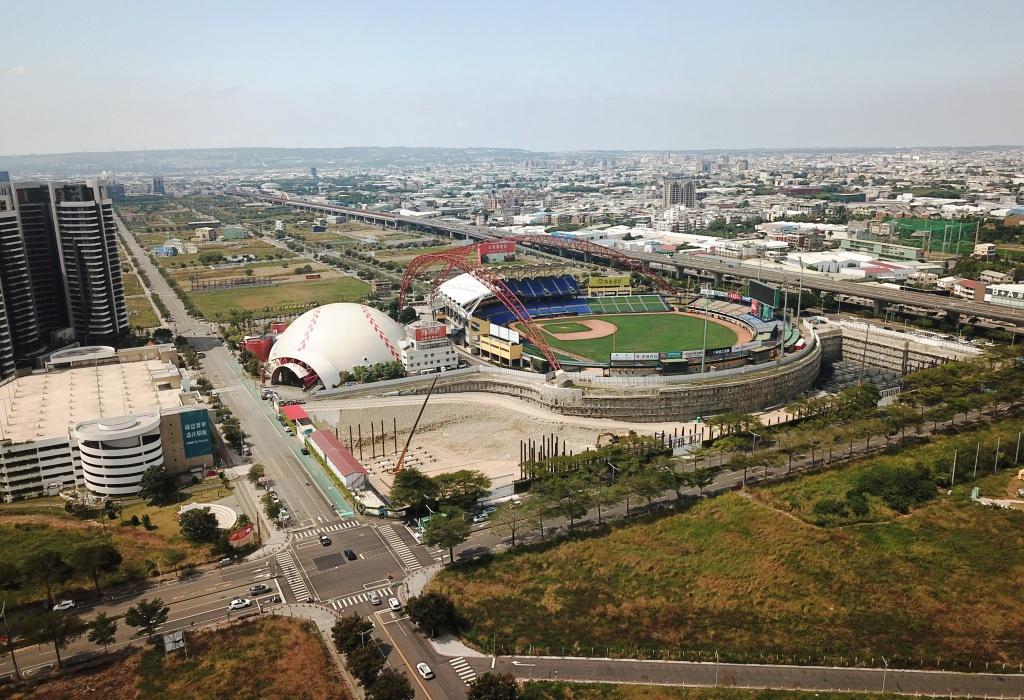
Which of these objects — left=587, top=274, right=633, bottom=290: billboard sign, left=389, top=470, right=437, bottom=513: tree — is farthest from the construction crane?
left=587, top=274, right=633, bottom=290: billboard sign

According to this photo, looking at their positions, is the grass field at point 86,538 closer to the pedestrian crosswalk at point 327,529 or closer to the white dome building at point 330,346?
the pedestrian crosswalk at point 327,529

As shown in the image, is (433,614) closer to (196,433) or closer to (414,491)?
(414,491)

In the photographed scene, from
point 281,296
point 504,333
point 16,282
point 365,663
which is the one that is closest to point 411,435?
point 504,333

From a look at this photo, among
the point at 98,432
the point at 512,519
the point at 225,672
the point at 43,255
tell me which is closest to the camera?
the point at 225,672

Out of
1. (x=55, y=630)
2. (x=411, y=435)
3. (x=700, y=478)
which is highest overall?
(x=700, y=478)

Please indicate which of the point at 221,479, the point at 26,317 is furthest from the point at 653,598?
the point at 26,317

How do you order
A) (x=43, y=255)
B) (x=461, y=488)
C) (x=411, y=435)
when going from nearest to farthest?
(x=461, y=488) → (x=411, y=435) → (x=43, y=255)

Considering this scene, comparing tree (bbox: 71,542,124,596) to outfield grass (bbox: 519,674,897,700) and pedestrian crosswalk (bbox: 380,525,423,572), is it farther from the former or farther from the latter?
outfield grass (bbox: 519,674,897,700)

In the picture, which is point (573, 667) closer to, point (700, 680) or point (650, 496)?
point (700, 680)
